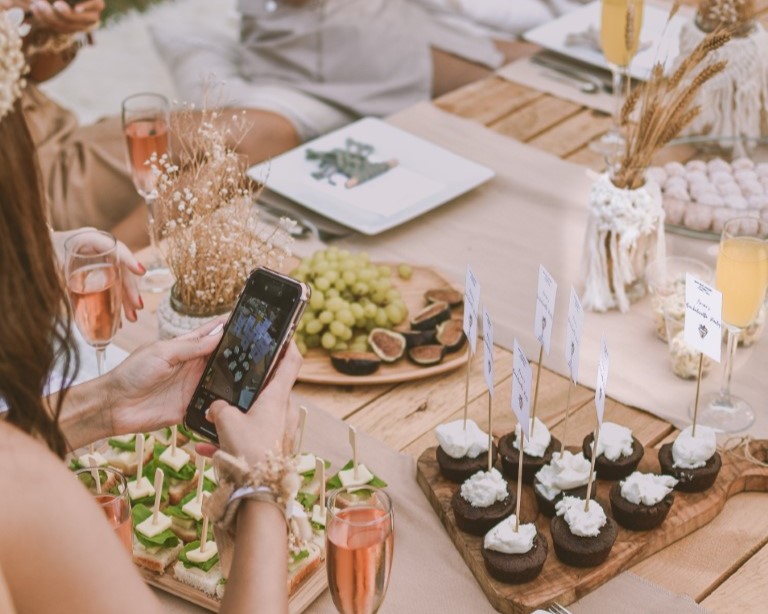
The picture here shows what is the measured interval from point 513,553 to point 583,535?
94 millimetres

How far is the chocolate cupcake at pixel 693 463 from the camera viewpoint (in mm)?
1554

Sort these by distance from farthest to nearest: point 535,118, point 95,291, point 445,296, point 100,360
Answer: point 535,118 < point 445,296 < point 100,360 < point 95,291

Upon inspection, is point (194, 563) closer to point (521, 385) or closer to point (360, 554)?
point (360, 554)

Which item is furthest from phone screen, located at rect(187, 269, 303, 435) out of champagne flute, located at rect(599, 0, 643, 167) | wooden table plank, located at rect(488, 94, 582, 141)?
wooden table plank, located at rect(488, 94, 582, 141)

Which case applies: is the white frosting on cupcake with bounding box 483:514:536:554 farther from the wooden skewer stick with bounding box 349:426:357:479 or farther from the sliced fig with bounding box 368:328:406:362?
the sliced fig with bounding box 368:328:406:362

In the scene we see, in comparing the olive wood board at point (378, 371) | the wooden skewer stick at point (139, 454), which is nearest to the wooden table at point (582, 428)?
the olive wood board at point (378, 371)

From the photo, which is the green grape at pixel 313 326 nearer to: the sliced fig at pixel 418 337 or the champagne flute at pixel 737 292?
the sliced fig at pixel 418 337

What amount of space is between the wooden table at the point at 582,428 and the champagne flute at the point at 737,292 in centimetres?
9

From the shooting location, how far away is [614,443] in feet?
5.15

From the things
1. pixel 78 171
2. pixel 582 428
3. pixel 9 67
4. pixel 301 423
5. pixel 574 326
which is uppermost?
pixel 9 67

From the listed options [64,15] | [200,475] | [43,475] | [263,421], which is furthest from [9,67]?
[64,15]

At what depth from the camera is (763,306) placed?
1.88 m

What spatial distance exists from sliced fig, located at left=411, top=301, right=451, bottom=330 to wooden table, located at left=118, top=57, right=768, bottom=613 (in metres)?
0.10

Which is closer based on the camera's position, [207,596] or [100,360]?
[207,596]
